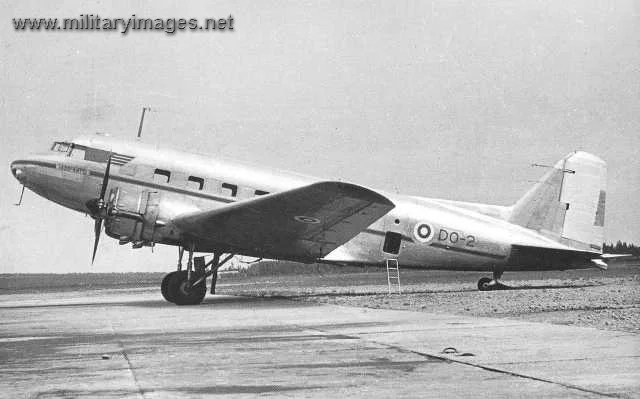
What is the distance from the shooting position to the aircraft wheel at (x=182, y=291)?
53.2 feet

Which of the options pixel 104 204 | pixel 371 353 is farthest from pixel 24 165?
pixel 371 353

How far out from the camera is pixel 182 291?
53.2 feet

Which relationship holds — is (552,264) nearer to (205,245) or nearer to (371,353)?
(205,245)

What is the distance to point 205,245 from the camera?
16828 millimetres

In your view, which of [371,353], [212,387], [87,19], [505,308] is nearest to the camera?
[212,387]

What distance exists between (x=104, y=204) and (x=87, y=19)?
4413 millimetres

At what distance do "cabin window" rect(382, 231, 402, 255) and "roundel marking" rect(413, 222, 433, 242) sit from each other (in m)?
0.50

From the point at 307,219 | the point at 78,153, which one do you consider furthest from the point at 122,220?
Result: the point at 307,219

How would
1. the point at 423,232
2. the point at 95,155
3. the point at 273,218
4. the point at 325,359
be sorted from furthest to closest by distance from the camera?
the point at 423,232 → the point at 95,155 → the point at 273,218 → the point at 325,359

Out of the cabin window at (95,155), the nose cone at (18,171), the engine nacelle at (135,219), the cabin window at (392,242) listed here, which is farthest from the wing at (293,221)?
the nose cone at (18,171)

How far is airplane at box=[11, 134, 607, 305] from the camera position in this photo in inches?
610

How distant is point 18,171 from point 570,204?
14.3m

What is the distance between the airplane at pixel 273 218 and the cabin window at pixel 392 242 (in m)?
0.02

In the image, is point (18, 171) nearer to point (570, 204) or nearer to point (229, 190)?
point (229, 190)
